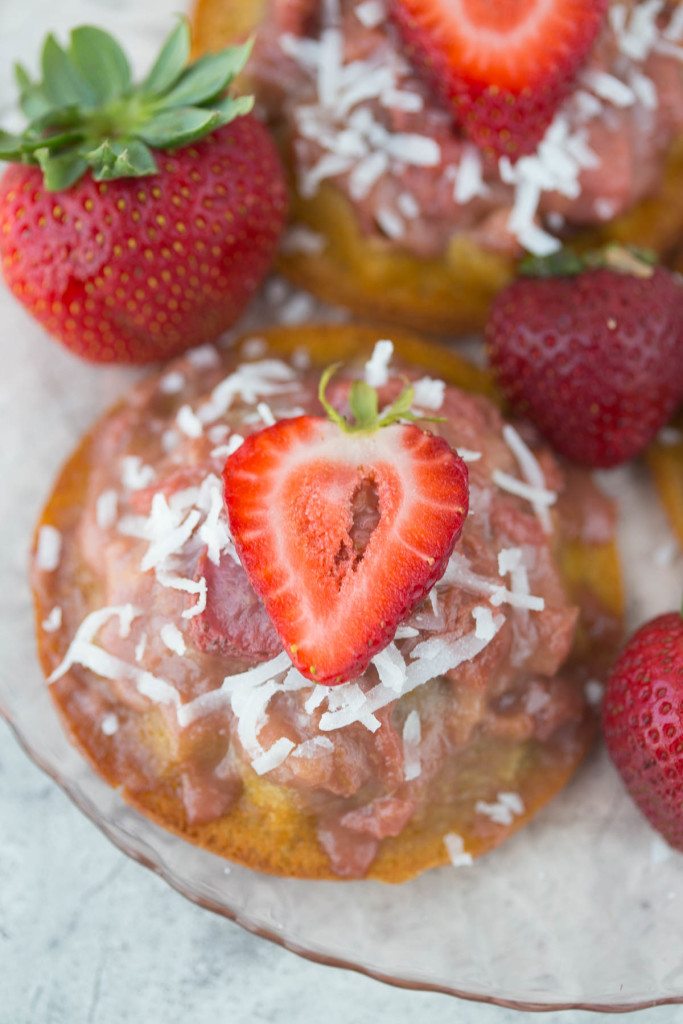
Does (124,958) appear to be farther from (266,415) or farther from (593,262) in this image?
(593,262)

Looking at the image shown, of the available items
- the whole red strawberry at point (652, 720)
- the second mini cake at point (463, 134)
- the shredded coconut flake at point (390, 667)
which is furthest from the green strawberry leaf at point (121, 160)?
the whole red strawberry at point (652, 720)

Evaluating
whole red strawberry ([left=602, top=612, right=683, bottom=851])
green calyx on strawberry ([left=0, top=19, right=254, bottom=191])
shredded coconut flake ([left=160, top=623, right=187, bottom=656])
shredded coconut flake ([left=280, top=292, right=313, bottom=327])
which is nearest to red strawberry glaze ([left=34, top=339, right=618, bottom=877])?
shredded coconut flake ([left=160, top=623, right=187, bottom=656])

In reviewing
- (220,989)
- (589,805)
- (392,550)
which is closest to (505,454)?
(392,550)

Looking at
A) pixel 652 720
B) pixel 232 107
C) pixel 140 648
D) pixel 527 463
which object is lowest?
pixel 652 720

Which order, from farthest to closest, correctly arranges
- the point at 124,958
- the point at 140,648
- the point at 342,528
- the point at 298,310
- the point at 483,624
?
the point at 298,310
the point at 124,958
the point at 140,648
the point at 483,624
the point at 342,528

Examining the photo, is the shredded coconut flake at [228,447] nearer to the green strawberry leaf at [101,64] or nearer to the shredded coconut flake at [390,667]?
the shredded coconut flake at [390,667]

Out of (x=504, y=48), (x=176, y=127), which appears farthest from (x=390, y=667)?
(x=504, y=48)

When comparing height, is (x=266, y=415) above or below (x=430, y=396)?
above
